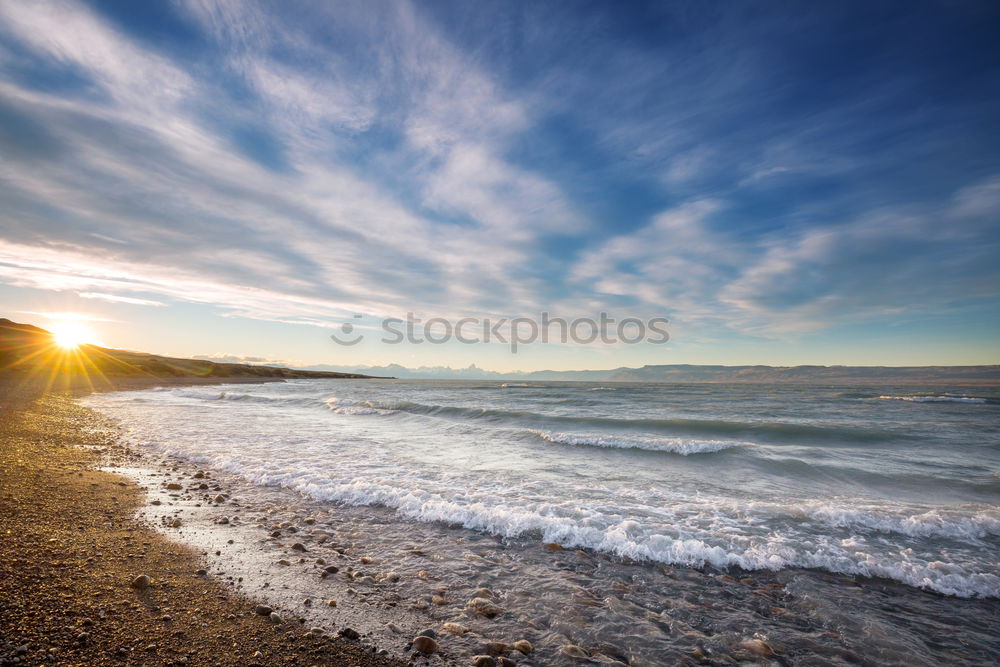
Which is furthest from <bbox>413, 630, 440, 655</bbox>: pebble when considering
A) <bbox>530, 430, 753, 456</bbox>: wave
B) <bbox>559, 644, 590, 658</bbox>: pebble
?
<bbox>530, 430, 753, 456</bbox>: wave

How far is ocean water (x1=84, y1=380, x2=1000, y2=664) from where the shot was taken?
177 inches

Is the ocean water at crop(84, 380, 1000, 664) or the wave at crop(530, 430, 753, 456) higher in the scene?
the ocean water at crop(84, 380, 1000, 664)

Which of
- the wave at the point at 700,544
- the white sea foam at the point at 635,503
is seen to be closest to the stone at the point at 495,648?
the white sea foam at the point at 635,503

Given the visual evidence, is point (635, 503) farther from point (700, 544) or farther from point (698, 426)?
point (698, 426)

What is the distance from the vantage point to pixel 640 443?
15.3 m

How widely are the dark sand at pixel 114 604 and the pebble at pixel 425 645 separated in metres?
0.26

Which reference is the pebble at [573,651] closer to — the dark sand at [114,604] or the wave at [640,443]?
the dark sand at [114,604]

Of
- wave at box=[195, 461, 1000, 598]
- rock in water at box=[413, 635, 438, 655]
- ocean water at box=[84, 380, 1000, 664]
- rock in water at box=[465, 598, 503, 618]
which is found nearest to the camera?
rock in water at box=[413, 635, 438, 655]

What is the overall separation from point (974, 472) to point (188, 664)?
730 inches

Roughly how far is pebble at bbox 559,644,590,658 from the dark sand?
5.00 feet

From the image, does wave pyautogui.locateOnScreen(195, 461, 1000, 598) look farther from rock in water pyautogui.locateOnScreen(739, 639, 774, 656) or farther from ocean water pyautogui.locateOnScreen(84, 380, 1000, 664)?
rock in water pyautogui.locateOnScreen(739, 639, 774, 656)

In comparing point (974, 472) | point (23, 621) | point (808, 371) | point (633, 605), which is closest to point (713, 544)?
point (633, 605)

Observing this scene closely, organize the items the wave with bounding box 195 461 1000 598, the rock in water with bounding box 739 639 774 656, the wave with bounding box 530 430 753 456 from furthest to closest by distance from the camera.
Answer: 1. the wave with bounding box 530 430 753 456
2. the wave with bounding box 195 461 1000 598
3. the rock in water with bounding box 739 639 774 656

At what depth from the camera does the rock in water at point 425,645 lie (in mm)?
3434
